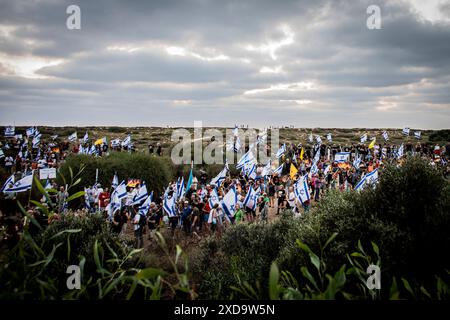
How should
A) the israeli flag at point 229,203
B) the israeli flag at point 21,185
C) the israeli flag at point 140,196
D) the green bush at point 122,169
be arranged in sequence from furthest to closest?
the green bush at point 122,169 < the israeli flag at point 140,196 < the israeli flag at point 229,203 < the israeli flag at point 21,185

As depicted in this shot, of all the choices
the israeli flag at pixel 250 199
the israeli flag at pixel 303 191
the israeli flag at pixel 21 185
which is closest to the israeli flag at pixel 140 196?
the israeli flag at pixel 21 185

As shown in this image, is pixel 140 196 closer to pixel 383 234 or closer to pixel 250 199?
pixel 250 199

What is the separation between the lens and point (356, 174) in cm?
2703

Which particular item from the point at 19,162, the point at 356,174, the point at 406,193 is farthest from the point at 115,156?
the point at 406,193

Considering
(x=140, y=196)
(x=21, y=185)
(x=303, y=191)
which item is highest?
(x=21, y=185)

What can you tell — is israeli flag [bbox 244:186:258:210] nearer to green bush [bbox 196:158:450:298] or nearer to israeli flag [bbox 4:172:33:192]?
green bush [bbox 196:158:450:298]

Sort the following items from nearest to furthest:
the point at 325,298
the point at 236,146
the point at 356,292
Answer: the point at 325,298
the point at 356,292
the point at 236,146

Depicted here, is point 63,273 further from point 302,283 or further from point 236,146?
point 236,146

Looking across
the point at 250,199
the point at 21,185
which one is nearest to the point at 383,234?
the point at 250,199

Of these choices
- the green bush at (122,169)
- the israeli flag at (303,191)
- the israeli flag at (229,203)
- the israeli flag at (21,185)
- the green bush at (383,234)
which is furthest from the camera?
the green bush at (122,169)

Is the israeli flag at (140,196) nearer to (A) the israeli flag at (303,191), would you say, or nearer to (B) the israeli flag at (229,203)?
(B) the israeli flag at (229,203)

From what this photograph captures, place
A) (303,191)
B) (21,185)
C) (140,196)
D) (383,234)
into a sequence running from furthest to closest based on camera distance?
(303,191), (140,196), (21,185), (383,234)

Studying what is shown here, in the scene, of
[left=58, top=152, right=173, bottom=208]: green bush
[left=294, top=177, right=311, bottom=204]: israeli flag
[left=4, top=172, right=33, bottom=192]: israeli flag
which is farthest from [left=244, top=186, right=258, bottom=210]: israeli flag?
[left=58, top=152, right=173, bottom=208]: green bush
